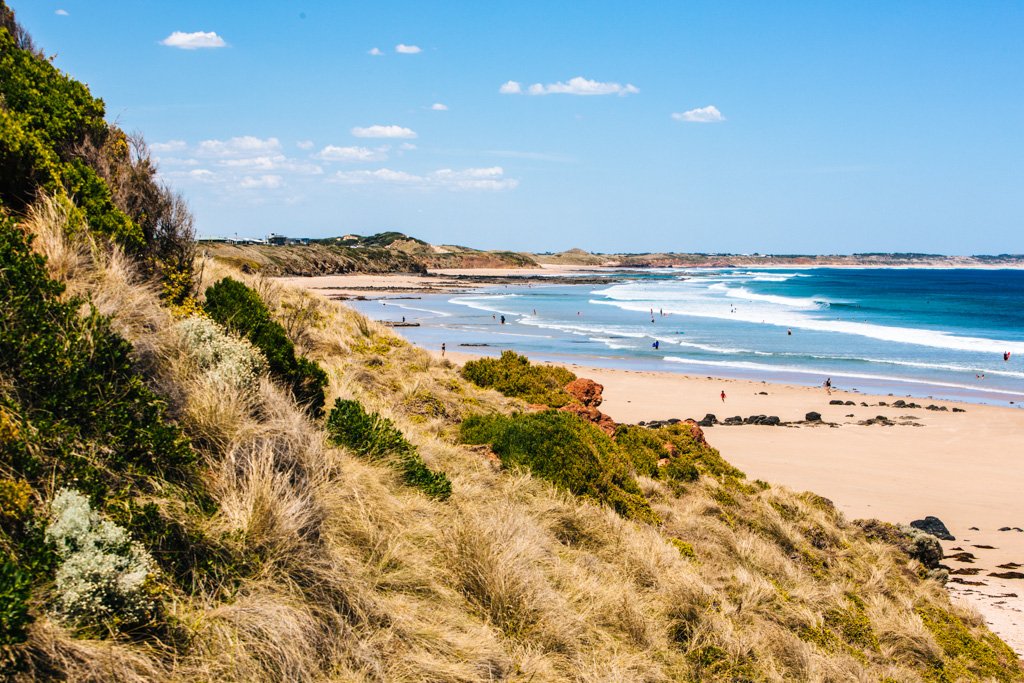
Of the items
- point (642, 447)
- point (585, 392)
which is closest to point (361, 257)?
point (585, 392)

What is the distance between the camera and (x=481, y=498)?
7.04m

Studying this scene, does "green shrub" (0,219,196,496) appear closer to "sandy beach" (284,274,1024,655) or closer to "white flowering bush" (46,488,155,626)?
"white flowering bush" (46,488,155,626)

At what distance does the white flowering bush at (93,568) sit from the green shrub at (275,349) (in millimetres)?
3822

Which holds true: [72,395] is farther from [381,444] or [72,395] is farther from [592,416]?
[592,416]

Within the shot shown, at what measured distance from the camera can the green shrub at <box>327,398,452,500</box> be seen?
6586 millimetres

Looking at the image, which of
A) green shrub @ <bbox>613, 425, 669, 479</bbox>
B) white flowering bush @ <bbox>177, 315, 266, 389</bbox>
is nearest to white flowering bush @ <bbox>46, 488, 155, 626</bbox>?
white flowering bush @ <bbox>177, 315, 266, 389</bbox>

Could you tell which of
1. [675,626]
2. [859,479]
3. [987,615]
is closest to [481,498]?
[675,626]

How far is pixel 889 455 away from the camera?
20.8m

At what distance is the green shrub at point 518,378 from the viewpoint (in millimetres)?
12641

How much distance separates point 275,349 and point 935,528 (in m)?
12.9

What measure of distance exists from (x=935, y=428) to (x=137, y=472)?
82.8ft

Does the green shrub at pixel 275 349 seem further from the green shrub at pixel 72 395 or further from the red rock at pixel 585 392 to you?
the red rock at pixel 585 392

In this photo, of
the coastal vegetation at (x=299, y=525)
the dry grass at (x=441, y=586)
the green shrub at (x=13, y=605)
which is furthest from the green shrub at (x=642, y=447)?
the green shrub at (x=13, y=605)

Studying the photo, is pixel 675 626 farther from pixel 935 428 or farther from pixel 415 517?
pixel 935 428
